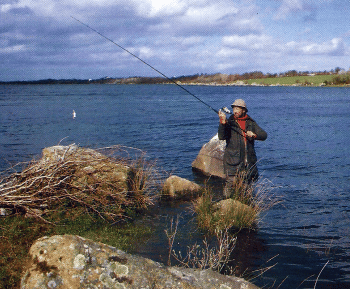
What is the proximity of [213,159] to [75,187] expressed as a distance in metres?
6.49

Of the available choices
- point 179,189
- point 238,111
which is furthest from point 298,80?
point 238,111

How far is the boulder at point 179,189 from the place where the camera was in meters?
9.69

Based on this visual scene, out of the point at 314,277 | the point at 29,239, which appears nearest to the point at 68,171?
the point at 29,239

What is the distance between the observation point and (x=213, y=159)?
1288 cm

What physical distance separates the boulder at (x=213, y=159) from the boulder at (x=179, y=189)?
281 cm

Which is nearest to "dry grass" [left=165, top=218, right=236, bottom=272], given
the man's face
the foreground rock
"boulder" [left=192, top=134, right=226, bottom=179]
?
the foreground rock

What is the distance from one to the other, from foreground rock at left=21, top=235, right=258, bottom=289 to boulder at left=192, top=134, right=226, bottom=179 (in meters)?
9.13

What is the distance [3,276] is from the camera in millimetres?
4348

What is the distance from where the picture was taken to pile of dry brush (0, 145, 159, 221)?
6.76 meters

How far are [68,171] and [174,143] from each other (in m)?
14.2

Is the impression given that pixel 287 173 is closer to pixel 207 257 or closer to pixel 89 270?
pixel 207 257

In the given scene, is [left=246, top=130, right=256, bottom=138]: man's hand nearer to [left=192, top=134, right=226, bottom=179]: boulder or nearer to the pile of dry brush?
the pile of dry brush

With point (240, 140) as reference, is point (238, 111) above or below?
above

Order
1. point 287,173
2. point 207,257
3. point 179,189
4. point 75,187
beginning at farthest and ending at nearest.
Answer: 1. point 287,173
2. point 179,189
3. point 75,187
4. point 207,257
